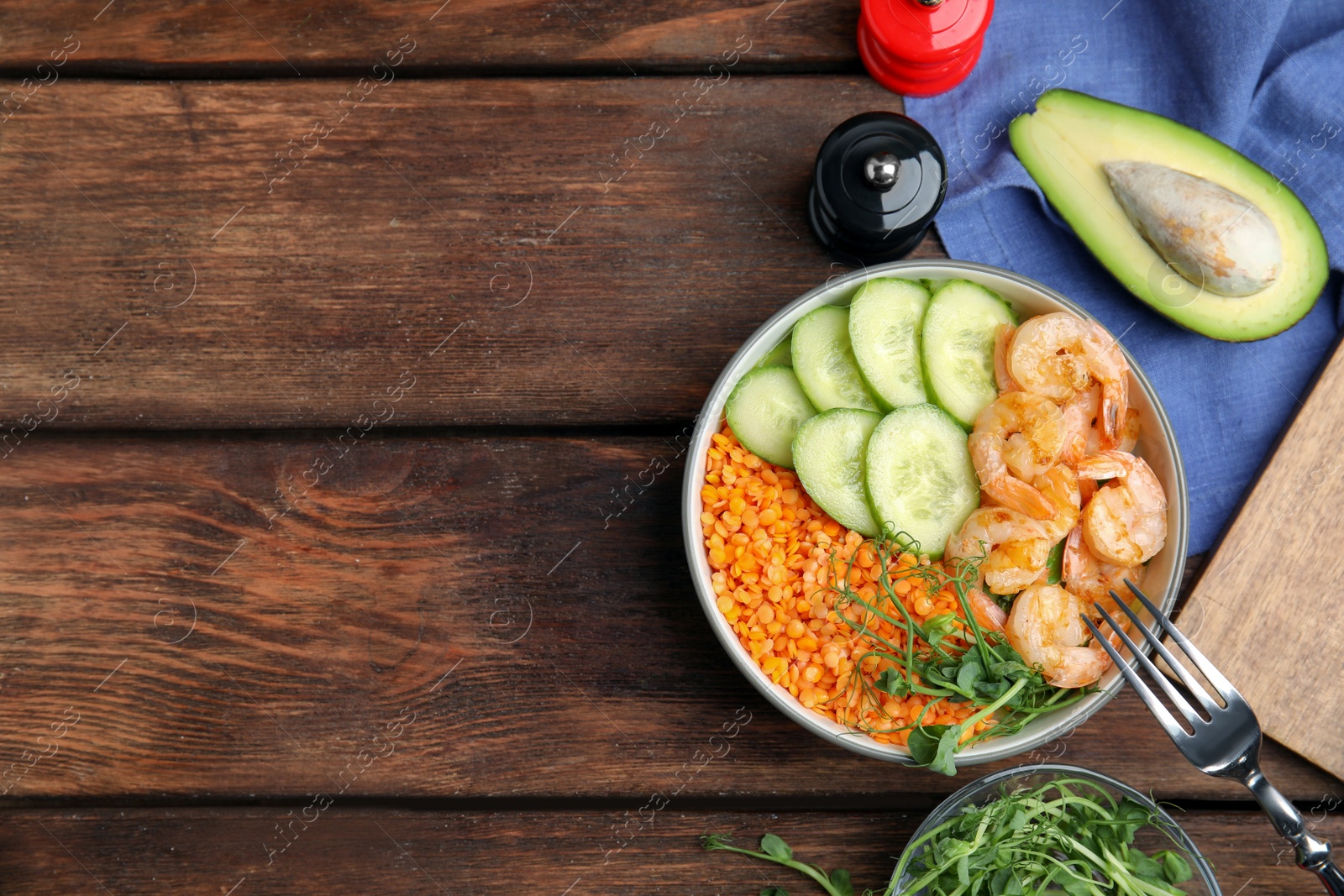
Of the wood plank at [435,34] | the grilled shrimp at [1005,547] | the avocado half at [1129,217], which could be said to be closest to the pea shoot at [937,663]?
the grilled shrimp at [1005,547]

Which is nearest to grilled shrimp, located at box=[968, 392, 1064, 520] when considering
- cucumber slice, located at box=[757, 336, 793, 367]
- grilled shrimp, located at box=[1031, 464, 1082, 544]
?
grilled shrimp, located at box=[1031, 464, 1082, 544]

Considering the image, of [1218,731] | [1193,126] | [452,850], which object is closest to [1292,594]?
[1218,731]

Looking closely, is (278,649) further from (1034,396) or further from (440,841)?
(1034,396)

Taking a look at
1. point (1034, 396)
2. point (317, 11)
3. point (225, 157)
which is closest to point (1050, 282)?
point (1034, 396)

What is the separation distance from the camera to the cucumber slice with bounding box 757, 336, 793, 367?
147 cm

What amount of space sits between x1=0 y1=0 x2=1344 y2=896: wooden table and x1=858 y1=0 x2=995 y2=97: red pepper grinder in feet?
0.33

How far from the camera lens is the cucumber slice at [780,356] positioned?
147 cm

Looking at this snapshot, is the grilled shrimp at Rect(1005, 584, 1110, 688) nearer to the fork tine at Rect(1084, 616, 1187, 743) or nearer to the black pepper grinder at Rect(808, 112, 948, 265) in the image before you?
the fork tine at Rect(1084, 616, 1187, 743)

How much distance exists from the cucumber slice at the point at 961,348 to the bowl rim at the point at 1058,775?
590 millimetres

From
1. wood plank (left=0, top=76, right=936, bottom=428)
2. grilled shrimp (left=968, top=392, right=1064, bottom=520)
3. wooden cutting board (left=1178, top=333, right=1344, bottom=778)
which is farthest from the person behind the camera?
wood plank (left=0, top=76, right=936, bottom=428)

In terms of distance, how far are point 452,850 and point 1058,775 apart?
3.59 ft

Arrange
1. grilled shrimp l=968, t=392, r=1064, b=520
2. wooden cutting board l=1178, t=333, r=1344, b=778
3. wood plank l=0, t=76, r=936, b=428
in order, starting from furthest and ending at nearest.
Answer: wood plank l=0, t=76, r=936, b=428 < wooden cutting board l=1178, t=333, r=1344, b=778 < grilled shrimp l=968, t=392, r=1064, b=520

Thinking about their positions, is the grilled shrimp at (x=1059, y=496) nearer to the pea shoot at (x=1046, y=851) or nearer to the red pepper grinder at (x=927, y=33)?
the pea shoot at (x=1046, y=851)

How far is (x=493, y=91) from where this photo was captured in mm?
1648
